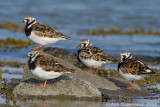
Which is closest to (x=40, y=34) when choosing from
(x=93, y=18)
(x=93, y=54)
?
(x=93, y=54)

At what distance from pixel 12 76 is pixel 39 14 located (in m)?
21.7

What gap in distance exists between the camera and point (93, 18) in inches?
1325

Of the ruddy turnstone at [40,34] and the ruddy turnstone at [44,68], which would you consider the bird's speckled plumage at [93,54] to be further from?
the ruddy turnstone at [44,68]

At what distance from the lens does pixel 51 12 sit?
117 ft

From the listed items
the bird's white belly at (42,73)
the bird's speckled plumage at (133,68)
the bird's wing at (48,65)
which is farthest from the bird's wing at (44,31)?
the bird's white belly at (42,73)

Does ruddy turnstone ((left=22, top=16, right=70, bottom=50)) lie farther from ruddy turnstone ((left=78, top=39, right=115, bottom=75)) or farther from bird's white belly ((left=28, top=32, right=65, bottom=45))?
ruddy turnstone ((left=78, top=39, right=115, bottom=75))

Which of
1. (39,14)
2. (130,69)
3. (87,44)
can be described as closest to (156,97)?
(130,69)

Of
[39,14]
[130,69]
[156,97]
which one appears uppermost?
[39,14]

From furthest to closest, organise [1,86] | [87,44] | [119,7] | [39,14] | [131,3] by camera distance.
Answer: [131,3]
[119,7]
[39,14]
[87,44]
[1,86]

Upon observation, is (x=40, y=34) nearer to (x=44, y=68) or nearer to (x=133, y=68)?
(x=44, y=68)

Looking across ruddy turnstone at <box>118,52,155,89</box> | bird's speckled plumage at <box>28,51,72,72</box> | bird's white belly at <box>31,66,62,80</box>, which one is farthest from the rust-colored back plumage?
bird's white belly at <box>31,66,62,80</box>

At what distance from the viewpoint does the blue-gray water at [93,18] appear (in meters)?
21.4

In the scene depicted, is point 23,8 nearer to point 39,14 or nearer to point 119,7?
point 39,14

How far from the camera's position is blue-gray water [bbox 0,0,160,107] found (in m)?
21.4
